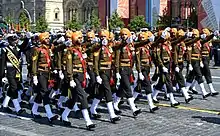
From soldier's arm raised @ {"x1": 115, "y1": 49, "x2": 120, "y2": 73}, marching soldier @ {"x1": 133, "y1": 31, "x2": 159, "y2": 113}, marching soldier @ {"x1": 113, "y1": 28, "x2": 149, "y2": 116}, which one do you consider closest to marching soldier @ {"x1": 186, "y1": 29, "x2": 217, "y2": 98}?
marching soldier @ {"x1": 133, "y1": 31, "x2": 159, "y2": 113}

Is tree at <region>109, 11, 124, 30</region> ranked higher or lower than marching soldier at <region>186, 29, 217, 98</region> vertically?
higher

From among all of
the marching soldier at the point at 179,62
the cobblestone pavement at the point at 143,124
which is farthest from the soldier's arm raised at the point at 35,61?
the marching soldier at the point at 179,62

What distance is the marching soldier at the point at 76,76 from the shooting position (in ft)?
30.9

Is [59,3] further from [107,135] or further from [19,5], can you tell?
[107,135]

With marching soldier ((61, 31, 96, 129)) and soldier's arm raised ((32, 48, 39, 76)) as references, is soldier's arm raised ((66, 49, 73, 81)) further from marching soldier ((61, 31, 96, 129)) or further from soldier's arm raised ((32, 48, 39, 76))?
soldier's arm raised ((32, 48, 39, 76))

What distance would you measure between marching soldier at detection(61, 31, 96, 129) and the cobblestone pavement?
36cm

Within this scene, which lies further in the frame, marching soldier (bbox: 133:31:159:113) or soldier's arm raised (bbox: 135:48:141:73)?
marching soldier (bbox: 133:31:159:113)

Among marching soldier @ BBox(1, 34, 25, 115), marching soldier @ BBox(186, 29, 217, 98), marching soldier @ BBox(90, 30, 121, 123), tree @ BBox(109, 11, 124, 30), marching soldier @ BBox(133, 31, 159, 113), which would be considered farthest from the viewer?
tree @ BBox(109, 11, 124, 30)

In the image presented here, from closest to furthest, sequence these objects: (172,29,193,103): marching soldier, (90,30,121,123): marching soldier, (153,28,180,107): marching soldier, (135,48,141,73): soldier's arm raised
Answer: (90,30,121,123): marching soldier
(135,48,141,73): soldier's arm raised
(153,28,180,107): marching soldier
(172,29,193,103): marching soldier

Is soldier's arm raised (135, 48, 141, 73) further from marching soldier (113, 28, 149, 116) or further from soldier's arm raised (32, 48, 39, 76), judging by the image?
soldier's arm raised (32, 48, 39, 76)

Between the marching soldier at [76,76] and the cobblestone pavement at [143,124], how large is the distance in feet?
1.17

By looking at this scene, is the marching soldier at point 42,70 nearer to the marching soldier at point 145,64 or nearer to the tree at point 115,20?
the marching soldier at point 145,64

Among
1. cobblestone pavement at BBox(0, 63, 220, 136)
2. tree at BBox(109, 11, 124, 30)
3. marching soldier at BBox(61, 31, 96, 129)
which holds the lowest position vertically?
cobblestone pavement at BBox(0, 63, 220, 136)

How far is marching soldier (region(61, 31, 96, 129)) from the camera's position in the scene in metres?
9.42
